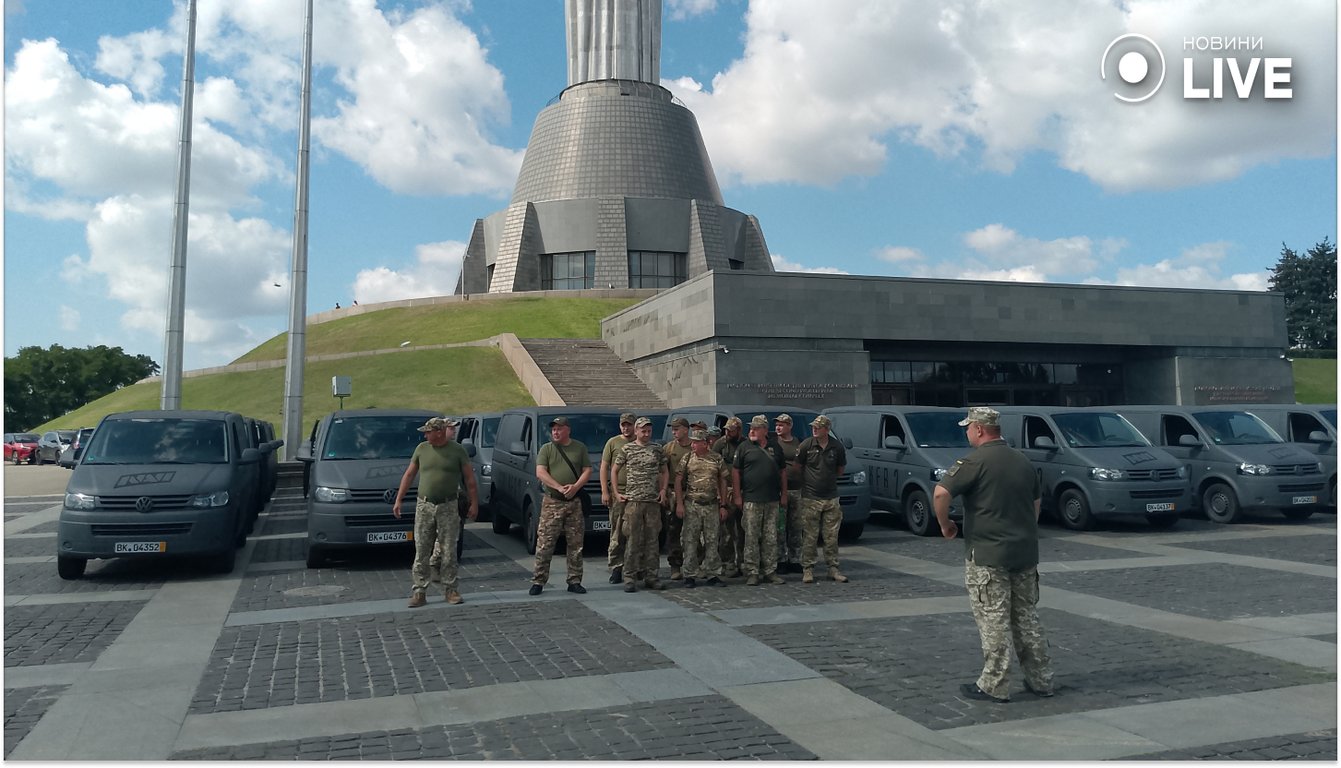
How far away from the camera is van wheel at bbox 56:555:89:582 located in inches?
411

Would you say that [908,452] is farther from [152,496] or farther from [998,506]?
[152,496]

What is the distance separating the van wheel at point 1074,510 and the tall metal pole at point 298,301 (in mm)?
20274

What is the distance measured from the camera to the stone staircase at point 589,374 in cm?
3694

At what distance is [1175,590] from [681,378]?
2542 centimetres

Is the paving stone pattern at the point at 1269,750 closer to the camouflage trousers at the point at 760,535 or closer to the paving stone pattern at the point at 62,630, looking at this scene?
the camouflage trousers at the point at 760,535

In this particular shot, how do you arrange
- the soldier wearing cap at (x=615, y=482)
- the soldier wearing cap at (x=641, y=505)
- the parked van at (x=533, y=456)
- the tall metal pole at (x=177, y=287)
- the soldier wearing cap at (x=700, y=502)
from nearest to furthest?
the soldier wearing cap at (x=641, y=505), the soldier wearing cap at (x=615, y=482), the soldier wearing cap at (x=700, y=502), the parked van at (x=533, y=456), the tall metal pole at (x=177, y=287)

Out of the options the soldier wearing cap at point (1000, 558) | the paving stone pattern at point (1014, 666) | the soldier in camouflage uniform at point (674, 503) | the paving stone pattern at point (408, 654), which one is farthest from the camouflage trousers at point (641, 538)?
the soldier wearing cap at point (1000, 558)

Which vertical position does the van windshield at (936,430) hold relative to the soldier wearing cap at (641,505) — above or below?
above

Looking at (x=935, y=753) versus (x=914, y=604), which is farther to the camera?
(x=914, y=604)

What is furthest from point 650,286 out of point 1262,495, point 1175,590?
point 1175,590

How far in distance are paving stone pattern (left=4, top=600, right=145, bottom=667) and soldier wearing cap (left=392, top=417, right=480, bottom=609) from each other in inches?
100

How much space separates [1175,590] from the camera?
9.19m

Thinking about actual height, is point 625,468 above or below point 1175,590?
above

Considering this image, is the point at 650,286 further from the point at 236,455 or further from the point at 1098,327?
the point at 236,455
